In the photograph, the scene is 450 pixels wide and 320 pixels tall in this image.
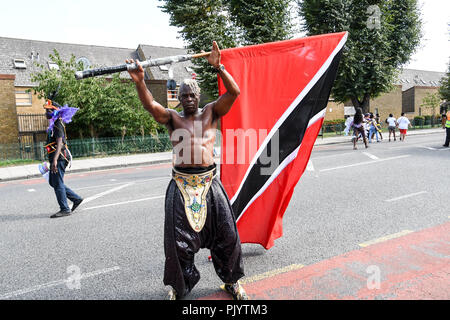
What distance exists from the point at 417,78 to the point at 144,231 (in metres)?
62.2

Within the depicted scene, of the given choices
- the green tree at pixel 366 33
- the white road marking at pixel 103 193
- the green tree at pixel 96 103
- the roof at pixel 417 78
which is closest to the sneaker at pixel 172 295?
the white road marking at pixel 103 193

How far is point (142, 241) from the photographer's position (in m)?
4.57

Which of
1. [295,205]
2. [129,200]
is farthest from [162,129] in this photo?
[295,205]

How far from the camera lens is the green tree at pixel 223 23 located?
73.3 ft

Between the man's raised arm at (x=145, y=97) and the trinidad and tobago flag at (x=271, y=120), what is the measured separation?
85cm

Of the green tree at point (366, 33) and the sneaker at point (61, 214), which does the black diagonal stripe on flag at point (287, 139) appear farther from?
the green tree at point (366, 33)

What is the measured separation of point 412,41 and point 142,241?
96.7ft

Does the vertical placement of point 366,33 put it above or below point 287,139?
above

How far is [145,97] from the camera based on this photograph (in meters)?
2.70

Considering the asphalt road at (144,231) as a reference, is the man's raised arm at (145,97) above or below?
above

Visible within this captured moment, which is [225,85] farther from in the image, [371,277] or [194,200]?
[371,277]

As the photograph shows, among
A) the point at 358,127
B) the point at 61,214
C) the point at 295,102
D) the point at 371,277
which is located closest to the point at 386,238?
the point at 371,277

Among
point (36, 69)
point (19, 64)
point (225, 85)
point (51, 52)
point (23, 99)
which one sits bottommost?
point (225, 85)

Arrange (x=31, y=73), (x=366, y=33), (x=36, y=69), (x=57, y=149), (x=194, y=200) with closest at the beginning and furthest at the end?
(x=194, y=200) < (x=57, y=149) < (x=31, y=73) < (x=366, y=33) < (x=36, y=69)
